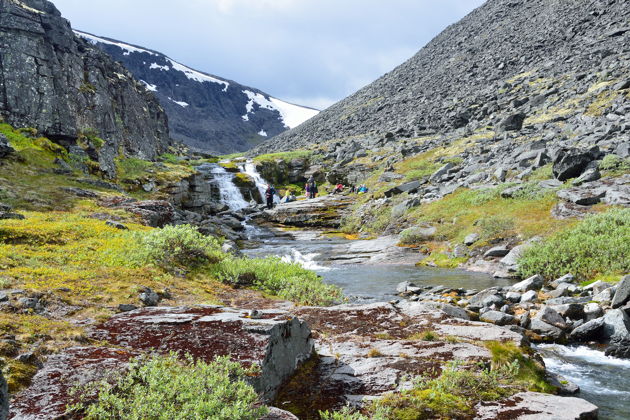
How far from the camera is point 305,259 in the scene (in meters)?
23.0

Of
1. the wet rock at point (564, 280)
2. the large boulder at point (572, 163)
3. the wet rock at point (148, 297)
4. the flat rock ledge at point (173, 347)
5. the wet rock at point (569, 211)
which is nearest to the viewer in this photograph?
the flat rock ledge at point (173, 347)

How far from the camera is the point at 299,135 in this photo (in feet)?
302

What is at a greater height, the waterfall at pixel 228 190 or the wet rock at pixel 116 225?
the waterfall at pixel 228 190

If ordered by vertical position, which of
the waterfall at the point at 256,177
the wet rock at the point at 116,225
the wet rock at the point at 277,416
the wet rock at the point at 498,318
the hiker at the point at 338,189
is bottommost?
the wet rock at the point at 498,318

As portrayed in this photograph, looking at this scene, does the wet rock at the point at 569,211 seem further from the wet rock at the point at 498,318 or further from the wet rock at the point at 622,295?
the wet rock at the point at 498,318

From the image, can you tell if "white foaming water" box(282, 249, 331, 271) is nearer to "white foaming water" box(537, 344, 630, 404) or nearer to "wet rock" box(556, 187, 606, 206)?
"wet rock" box(556, 187, 606, 206)

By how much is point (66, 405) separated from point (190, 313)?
8.88 ft

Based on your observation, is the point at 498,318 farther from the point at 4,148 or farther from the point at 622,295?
the point at 4,148

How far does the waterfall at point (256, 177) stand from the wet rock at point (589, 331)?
140 ft

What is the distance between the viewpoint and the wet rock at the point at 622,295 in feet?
30.9

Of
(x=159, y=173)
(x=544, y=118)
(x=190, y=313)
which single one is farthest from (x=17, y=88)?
(x=544, y=118)

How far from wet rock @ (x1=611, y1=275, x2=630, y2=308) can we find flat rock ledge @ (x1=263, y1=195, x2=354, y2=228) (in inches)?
958

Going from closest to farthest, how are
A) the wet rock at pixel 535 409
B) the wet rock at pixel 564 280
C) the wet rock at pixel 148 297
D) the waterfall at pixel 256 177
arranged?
the wet rock at pixel 535 409 → the wet rock at pixel 148 297 → the wet rock at pixel 564 280 → the waterfall at pixel 256 177

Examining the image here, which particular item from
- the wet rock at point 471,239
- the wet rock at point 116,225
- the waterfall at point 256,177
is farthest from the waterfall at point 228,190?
the wet rock at point 116,225
